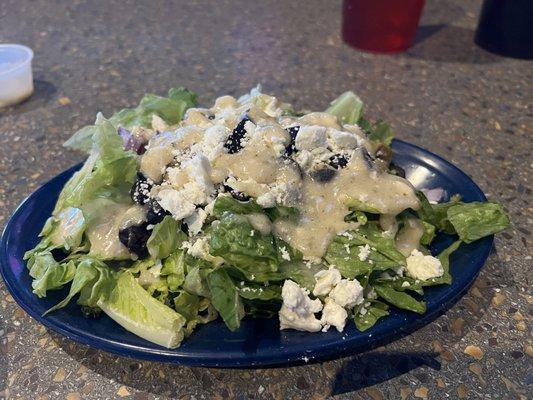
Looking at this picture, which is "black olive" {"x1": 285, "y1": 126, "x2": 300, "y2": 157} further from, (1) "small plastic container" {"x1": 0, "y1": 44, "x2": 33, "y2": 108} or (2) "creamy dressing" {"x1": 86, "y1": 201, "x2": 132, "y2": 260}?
(1) "small plastic container" {"x1": 0, "y1": 44, "x2": 33, "y2": 108}

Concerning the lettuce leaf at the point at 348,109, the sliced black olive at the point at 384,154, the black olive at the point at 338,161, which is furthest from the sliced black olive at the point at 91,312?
the lettuce leaf at the point at 348,109

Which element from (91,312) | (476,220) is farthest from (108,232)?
(476,220)

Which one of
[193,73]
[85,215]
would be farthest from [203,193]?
[193,73]

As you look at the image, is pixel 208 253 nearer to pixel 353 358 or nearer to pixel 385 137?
pixel 353 358

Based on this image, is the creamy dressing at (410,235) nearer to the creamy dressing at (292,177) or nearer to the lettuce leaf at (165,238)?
the creamy dressing at (292,177)

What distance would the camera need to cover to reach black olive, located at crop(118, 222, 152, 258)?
43.3 inches

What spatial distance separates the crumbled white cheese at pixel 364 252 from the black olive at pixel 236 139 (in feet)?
1.11

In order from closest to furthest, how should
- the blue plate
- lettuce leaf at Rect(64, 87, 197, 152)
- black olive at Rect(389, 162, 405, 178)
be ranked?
the blue plate < black olive at Rect(389, 162, 405, 178) < lettuce leaf at Rect(64, 87, 197, 152)

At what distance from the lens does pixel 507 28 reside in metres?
2.40

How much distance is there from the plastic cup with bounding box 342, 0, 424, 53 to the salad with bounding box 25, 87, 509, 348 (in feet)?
4.08

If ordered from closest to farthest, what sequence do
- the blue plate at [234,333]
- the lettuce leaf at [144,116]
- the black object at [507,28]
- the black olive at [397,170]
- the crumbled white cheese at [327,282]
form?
the blue plate at [234,333] < the crumbled white cheese at [327,282] < the black olive at [397,170] < the lettuce leaf at [144,116] < the black object at [507,28]

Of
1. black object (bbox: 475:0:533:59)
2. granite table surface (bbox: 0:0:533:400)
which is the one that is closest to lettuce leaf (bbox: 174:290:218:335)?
granite table surface (bbox: 0:0:533:400)

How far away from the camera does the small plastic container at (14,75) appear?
6.84 feet

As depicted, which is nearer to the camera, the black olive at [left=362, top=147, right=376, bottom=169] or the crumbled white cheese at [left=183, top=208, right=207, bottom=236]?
the crumbled white cheese at [left=183, top=208, right=207, bottom=236]
